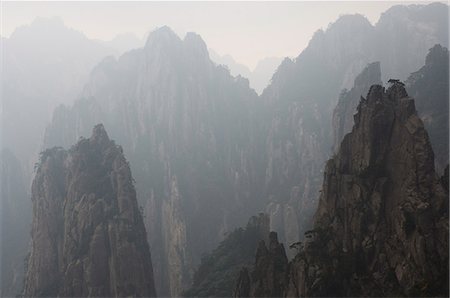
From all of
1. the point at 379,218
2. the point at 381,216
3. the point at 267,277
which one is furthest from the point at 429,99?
the point at 267,277

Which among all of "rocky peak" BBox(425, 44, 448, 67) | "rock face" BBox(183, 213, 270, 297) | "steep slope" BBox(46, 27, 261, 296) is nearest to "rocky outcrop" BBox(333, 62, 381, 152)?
"rocky peak" BBox(425, 44, 448, 67)

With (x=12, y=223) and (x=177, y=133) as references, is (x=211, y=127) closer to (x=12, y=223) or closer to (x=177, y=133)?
(x=177, y=133)

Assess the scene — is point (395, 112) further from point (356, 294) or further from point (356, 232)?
point (356, 294)

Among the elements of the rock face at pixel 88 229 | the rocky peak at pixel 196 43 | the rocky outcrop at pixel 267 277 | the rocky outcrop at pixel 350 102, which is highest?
the rocky peak at pixel 196 43

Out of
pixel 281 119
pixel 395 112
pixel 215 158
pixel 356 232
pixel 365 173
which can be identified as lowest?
pixel 356 232

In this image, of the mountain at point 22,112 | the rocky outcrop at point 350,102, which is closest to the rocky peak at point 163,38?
the mountain at point 22,112

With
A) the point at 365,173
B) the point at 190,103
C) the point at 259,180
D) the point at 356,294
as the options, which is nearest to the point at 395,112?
the point at 365,173

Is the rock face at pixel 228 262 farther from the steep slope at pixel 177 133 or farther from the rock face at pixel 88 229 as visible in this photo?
the steep slope at pixel 177 133
